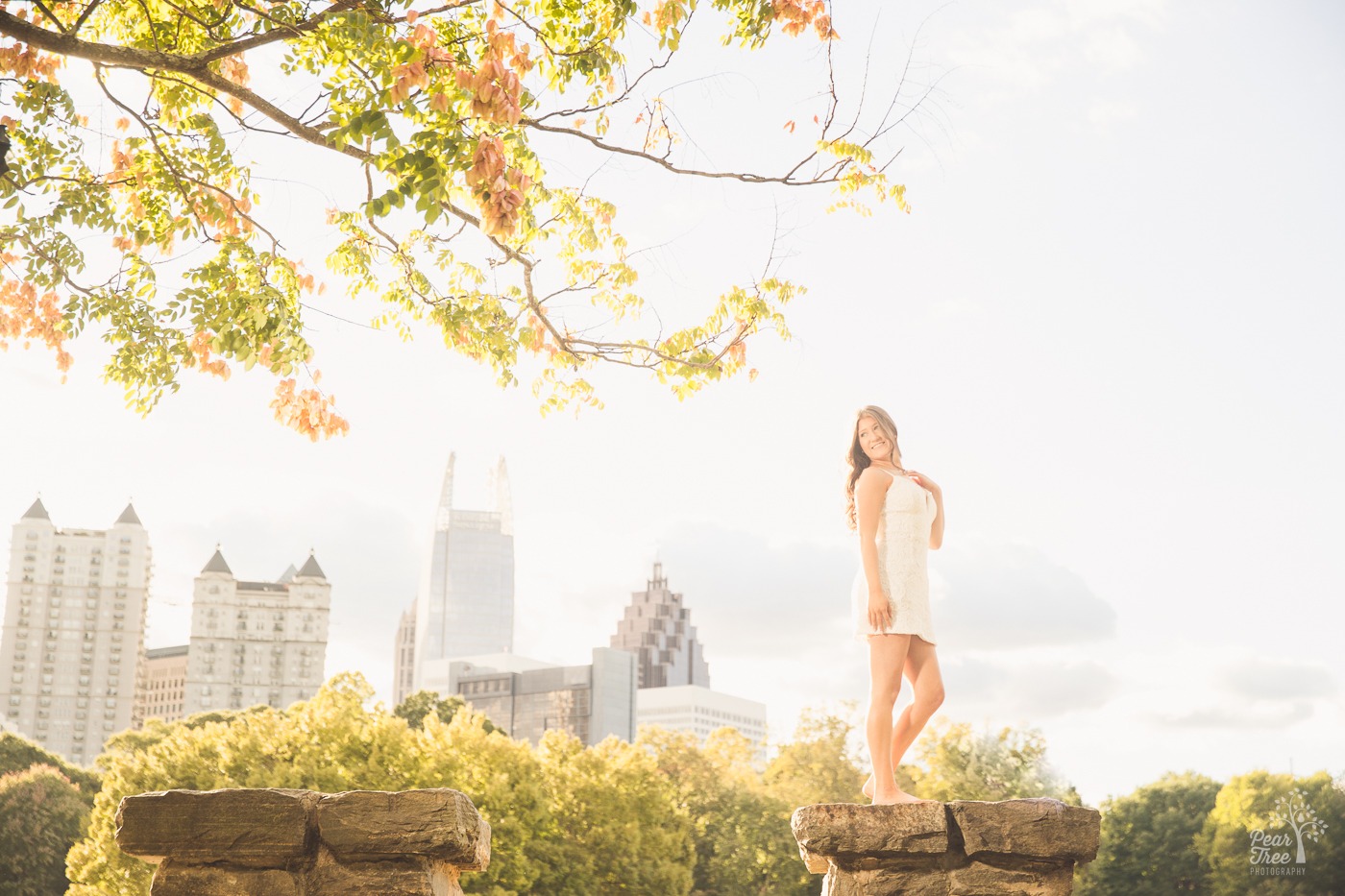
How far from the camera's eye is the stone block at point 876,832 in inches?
168

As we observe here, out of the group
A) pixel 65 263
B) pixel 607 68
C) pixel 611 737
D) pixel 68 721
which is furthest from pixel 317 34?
pixel 68 721

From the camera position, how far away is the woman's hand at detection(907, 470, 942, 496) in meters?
5.48

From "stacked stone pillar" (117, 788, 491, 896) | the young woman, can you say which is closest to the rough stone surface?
the young woman

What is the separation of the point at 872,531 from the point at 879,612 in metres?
0.37

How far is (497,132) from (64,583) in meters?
134

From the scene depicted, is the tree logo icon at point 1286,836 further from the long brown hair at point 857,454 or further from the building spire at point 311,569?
the building spire at point 311,569

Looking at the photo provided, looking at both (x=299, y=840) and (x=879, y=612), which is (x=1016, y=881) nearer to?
(x=879, y=612)

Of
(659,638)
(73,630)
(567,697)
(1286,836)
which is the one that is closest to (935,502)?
(1286,836)

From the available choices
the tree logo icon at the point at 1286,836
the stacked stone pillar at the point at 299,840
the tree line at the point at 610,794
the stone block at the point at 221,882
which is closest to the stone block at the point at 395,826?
the stacked stone pillar at the point at 299,840

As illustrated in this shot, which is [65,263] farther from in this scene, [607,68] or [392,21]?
[607,68]

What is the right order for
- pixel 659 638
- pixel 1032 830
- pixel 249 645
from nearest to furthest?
pixel 1032 830
pixel 249 645
pixel 659 638

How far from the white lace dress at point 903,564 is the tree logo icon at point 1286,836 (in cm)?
4089

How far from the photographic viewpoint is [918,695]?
5.18 meters

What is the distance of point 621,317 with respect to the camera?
33.3 ft
